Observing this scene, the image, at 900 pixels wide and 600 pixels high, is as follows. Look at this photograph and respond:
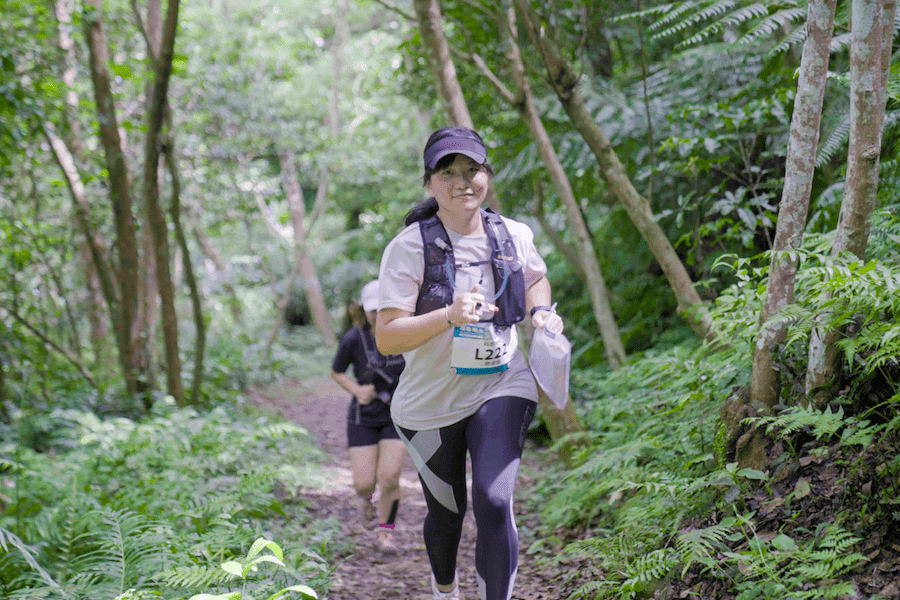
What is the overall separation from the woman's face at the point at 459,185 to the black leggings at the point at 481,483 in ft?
2.70

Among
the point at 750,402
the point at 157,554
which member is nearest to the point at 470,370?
the point at 750,402

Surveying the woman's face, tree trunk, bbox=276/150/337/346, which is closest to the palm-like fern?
the woman's face

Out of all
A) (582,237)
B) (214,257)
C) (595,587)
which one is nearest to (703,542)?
(595,587)

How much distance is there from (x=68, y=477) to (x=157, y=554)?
2716mm

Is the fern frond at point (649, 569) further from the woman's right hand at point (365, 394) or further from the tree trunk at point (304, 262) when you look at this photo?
the tree trunk at point (304, 262)

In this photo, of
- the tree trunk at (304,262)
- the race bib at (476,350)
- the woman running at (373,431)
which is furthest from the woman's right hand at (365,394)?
the tree trunk at (304,262)

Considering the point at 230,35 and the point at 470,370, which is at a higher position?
the point at 230,35

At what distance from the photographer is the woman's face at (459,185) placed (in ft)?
9.01

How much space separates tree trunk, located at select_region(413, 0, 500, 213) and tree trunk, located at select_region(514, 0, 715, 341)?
699 mm

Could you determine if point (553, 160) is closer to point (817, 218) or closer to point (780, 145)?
point (780, 145)

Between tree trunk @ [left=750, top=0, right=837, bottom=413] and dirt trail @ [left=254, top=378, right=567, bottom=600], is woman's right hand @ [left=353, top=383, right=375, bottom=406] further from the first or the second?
tree trunk @ [left=750, top=0, right=837, bottom=413]

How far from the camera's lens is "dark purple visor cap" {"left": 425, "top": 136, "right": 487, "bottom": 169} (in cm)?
268

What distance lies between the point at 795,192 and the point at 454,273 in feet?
5.17

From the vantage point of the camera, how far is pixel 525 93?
219 inches
